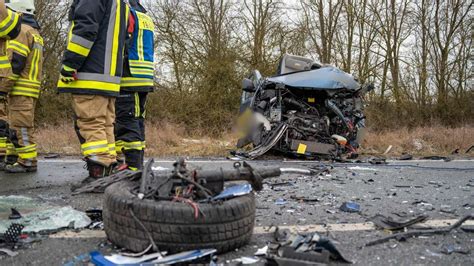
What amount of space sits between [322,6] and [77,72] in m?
16.1

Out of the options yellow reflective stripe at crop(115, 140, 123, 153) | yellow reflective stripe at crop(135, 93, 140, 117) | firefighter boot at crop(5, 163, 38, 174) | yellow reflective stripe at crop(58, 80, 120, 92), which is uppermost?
yellow reflective stripe at crop(58, 80, 120, 92)

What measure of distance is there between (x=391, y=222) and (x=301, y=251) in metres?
0.83

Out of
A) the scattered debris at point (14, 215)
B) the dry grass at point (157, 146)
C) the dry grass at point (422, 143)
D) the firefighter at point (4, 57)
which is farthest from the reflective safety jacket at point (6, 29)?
the dry grass at point (422, 143)

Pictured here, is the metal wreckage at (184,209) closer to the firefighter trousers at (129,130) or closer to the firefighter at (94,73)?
the firefighter at (94,73)

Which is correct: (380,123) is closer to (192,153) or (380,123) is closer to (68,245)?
(192,153)

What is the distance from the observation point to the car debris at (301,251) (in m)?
1.64

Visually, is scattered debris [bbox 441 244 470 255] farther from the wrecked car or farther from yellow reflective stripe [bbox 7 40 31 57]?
yellow reflective stripe [bbox 7 40 31 57]

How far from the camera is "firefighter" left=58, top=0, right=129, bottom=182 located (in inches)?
126

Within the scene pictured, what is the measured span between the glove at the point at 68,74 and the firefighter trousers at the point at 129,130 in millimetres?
651

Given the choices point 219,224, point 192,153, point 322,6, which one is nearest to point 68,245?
point 219,224

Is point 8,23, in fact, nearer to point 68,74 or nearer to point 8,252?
point 68,74

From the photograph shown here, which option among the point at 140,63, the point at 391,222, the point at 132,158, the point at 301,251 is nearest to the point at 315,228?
the point at 391,222

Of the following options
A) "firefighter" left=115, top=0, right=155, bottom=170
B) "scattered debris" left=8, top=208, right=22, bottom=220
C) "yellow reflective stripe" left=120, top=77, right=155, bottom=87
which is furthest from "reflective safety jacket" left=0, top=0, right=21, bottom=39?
"scattered debris" left=8, top=208, right=22, bottom=220

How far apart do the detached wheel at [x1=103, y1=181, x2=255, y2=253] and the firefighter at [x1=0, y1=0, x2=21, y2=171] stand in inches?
116
